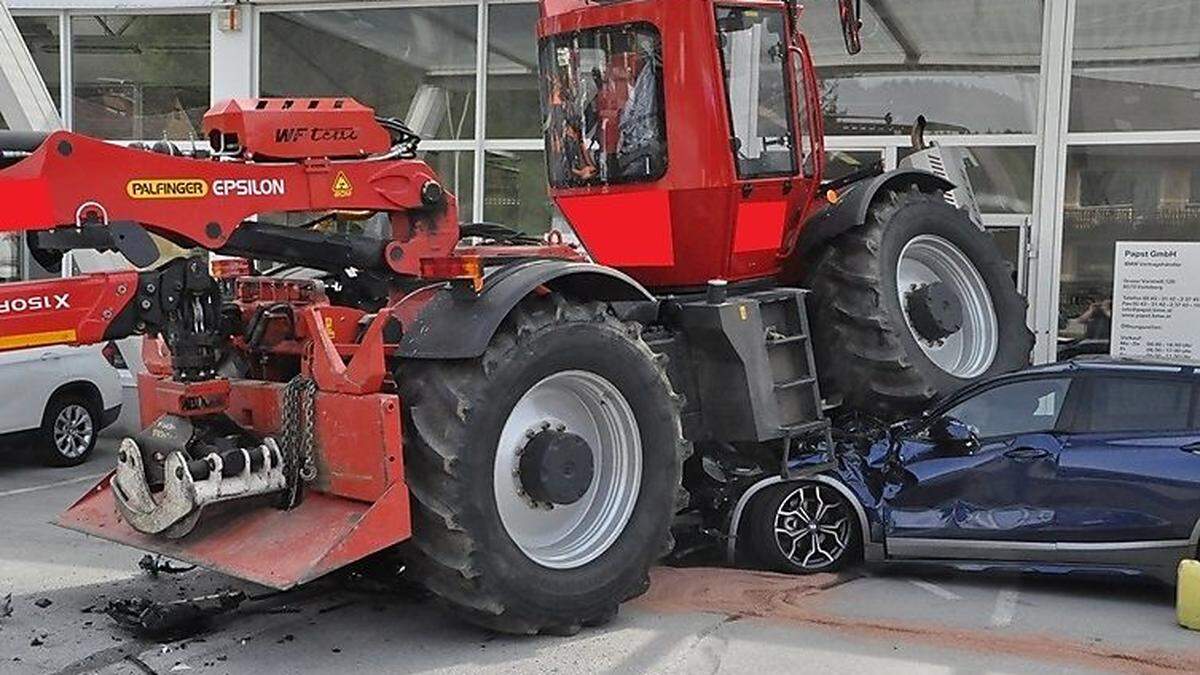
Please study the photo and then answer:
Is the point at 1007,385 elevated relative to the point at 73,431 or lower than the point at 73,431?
elevated

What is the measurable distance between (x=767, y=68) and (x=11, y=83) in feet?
21.9

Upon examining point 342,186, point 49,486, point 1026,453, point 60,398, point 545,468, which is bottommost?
point 49,486

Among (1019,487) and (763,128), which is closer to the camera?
(1019,487)

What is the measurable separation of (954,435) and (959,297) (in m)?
1.57

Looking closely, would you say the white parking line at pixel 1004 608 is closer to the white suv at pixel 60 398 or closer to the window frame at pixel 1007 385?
the window frame at pixel 1007 385

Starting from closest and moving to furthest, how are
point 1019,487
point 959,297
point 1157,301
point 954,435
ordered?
point 1019,487 < point 954,435 < point 959,297 < point 1157,301

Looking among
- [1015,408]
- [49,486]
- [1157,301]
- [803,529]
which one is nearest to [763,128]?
[1015,408]

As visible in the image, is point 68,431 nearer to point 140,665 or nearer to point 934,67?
point 140,665

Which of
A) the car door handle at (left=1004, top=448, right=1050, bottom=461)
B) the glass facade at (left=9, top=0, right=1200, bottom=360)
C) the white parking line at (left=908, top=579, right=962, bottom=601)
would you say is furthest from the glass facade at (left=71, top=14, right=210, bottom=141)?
the car door handle at (left=1004, top=448, right=1050, bottom=461)

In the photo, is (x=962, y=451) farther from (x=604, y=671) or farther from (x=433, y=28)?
(x=433, y=28)

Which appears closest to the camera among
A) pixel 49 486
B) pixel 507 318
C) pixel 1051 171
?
pixel 507 318

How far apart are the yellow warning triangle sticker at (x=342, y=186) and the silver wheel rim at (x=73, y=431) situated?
6626mm

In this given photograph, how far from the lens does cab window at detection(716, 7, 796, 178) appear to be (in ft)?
23.5

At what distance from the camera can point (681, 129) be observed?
23.2 ft
